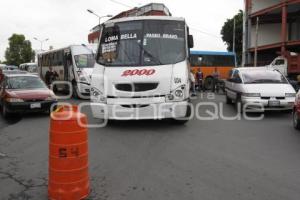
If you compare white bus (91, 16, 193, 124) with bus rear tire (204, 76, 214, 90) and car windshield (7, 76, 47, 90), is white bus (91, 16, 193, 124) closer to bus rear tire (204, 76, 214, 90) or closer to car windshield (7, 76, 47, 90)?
car windshield (7, 76, 47, 90)

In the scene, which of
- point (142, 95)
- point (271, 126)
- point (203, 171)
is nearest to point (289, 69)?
point (271, 126)

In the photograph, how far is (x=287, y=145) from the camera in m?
9.16

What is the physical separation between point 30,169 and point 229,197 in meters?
3.33

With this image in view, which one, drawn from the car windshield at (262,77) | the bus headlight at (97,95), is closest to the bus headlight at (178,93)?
the bus headlight at (97,95)

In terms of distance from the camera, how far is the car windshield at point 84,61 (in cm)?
2274

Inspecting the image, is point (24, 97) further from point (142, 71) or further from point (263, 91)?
point (263, 91)

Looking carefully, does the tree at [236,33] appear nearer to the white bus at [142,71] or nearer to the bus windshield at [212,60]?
the bus windshield at [212,60]

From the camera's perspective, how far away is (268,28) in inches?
1997

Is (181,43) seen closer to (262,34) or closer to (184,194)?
(184,194)

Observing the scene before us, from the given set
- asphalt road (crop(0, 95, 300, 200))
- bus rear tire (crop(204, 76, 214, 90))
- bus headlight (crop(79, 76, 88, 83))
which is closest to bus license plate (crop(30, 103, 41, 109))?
asphalt road (crop(0, 95, 300, 200))

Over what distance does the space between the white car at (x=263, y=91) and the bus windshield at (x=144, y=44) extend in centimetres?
359

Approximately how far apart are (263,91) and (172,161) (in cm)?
728

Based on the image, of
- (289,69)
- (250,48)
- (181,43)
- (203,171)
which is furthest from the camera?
(250,48)

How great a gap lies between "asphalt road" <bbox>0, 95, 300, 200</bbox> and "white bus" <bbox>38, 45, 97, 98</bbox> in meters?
9.92
